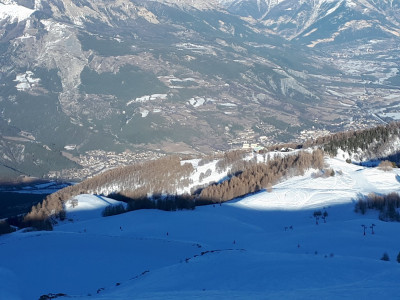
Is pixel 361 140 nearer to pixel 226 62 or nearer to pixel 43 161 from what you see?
pixel 43 161

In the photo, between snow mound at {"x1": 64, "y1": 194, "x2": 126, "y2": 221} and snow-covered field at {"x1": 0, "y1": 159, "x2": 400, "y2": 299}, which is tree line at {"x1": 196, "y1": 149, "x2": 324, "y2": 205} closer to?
snow-covered field at {"x1": 0, "y1": 159, "x2": 400, "y2": 299}

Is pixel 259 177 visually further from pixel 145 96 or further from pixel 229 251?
pixel 145 96

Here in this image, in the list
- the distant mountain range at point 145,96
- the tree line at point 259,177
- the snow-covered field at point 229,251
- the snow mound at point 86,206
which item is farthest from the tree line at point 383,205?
the distant mountain range at point 145,96

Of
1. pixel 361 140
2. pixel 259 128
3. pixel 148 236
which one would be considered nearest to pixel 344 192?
pixel 148 236

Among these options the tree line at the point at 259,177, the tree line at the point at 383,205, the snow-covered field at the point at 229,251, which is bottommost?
the snow-covered field at the point at 229,251

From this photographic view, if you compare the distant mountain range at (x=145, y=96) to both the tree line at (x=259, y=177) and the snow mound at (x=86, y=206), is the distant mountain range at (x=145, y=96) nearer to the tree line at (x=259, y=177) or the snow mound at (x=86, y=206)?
the snow mound at (x=86, y=206)


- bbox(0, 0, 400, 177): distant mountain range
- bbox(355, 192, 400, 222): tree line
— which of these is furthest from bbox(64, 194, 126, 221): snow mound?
bbox(0, 0, 400, 177): distant mountain range

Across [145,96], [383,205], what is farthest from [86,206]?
[145,96]
